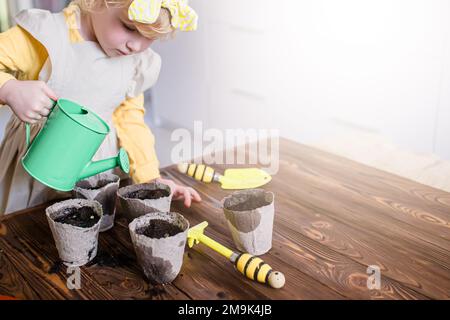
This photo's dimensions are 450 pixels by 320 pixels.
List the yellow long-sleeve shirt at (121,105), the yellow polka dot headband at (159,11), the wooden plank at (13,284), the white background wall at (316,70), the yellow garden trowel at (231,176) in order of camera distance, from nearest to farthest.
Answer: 1. the wooden plank at (13,284)
2. the yellow polka dot headband at (159,11)
3. the yellow long-sleeve shirt at (121,105)
4. the yellow garden trowel at (231,176)
5. the white background wall at (316,70)

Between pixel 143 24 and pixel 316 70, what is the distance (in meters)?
1.59

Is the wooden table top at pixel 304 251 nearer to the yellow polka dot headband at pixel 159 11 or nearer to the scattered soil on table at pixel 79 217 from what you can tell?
the scattered soil on table at pixel 79 217

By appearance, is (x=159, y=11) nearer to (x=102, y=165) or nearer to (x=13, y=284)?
(x=102, y=165)

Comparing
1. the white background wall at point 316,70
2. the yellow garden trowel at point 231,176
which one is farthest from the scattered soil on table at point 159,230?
the white background wall at point 316,70

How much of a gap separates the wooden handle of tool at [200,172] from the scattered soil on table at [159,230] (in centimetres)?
34

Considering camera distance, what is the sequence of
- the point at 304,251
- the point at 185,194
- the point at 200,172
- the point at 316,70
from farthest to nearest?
the point at 316,70, the point at 200,172, the point at 185,194, the point at 304,251

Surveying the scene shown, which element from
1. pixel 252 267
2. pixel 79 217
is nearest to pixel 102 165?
pixel 79 217

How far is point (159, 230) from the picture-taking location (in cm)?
85

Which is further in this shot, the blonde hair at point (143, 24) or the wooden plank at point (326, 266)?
the blonde hair at point (143, 24)

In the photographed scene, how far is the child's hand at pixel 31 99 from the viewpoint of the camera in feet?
2.82

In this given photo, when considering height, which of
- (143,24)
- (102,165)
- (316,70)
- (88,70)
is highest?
(143,24)
